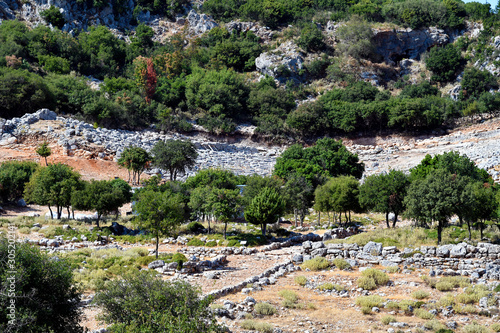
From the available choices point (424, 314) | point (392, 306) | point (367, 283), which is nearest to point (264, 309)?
point (392, 306)

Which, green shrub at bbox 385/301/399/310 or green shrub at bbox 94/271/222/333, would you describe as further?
green shrub at bbox 385/301/399/310

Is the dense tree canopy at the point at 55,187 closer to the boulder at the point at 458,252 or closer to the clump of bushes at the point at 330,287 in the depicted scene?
the clump of bushes at the point at 330,287

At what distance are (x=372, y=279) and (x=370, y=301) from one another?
3.37 m

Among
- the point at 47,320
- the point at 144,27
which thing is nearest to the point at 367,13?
the point at 144,27

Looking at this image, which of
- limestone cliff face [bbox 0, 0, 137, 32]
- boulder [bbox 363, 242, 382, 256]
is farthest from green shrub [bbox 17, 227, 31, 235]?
limestone cliff face [bbox 0, 0, 137, 32]

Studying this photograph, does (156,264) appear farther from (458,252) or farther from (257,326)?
(458,252)

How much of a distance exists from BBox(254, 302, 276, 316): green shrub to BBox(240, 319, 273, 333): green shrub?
4.46ft

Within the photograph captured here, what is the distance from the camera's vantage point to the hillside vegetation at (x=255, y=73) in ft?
245

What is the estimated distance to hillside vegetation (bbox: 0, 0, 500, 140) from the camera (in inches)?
2945

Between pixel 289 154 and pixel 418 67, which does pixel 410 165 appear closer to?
pixel 289 154

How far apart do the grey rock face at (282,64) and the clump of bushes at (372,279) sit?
71561 mm

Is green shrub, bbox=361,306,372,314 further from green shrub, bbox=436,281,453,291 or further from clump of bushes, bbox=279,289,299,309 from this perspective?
green shrub, bbox=436,281,453,291

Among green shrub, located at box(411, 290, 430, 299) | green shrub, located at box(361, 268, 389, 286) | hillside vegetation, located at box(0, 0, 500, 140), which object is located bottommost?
green shrub, located at box(411, 290, 430, 299)

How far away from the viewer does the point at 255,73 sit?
96875mm
